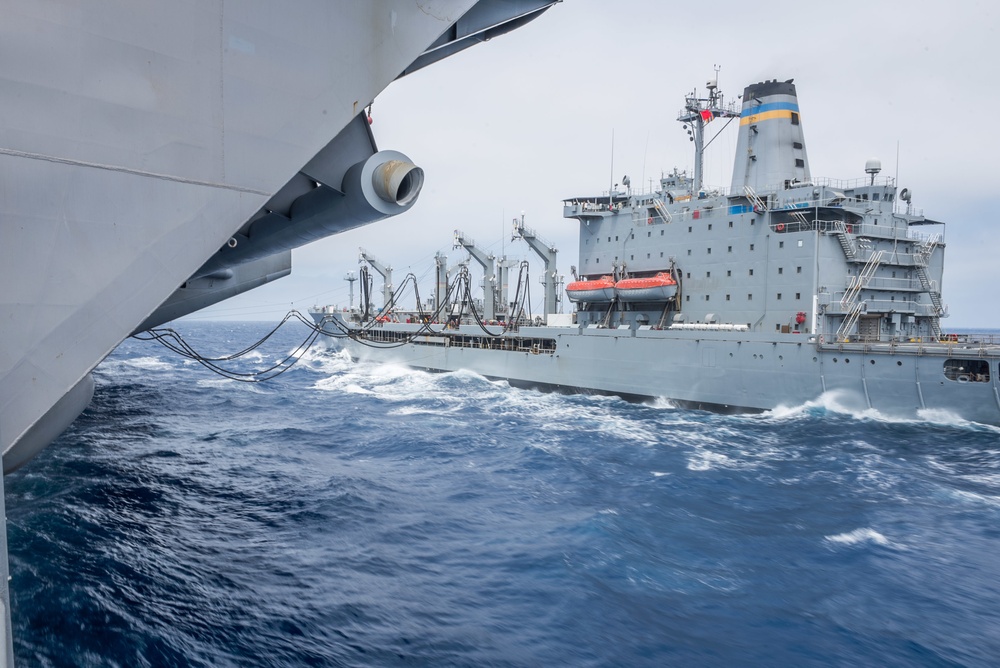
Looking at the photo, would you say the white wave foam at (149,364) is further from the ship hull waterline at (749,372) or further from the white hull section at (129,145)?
the white hull section at (129,145)

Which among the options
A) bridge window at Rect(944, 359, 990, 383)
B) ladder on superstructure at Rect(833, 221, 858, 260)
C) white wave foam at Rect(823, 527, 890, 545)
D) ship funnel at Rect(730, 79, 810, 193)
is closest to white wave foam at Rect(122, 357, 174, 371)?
ship funnel at Rect(730, 79, 810, 193)

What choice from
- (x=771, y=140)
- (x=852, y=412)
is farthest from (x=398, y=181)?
(x=771, y=140)

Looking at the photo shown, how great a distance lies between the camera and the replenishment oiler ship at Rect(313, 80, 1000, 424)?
18.0 metres

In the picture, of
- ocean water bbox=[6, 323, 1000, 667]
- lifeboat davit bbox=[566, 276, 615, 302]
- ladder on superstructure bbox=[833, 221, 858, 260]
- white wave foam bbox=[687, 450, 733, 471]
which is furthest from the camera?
lifeboat davit bbox=[566, 276, 615, 302]

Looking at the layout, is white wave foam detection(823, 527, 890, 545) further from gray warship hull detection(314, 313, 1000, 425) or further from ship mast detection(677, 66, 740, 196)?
ship mast detection(677, 66, 740, 196)

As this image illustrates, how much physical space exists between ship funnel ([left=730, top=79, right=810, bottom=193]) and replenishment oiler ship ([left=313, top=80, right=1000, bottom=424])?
0.05 m

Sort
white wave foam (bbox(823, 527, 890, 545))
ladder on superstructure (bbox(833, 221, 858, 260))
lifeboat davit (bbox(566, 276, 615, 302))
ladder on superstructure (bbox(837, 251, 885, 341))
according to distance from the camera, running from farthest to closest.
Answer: lifeboat davit (bbox(566, 276, 615, 302)) < ladder on superstructure (bbox(833, 221, 858, 260)) < ladder on superstructure (bbox(837, 251, 885, 341)) < white wave foam (bbox(823, 527, 890, 545))

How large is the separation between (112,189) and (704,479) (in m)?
11.5

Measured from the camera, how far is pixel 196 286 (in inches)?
346

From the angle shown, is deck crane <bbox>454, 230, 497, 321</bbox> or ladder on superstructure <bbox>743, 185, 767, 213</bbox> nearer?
ladder on superstructure <bbox>743, 185, 767, 213</bbox>

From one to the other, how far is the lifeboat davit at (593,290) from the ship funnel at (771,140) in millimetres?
5861

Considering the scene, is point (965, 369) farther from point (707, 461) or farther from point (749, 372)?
point (707, 461)

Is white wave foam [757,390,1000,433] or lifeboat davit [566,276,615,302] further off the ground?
lifeboat davit [566,276,615,302]

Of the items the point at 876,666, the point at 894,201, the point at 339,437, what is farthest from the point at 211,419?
the point at 894,201
